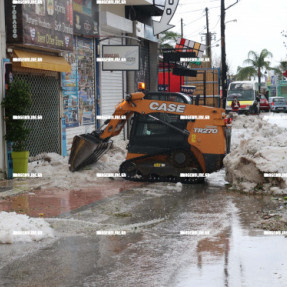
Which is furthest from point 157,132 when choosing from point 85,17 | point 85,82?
point 85,17

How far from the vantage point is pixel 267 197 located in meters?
12.6

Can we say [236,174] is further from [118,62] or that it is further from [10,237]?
[118,62]

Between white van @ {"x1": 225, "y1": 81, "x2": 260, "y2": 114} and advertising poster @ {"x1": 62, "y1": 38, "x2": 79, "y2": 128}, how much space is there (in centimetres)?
2802

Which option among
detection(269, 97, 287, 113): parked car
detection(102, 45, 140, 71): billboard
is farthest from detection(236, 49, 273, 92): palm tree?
detection(102, 45, 140, 71): billboard

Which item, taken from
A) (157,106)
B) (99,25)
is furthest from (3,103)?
(99,25)

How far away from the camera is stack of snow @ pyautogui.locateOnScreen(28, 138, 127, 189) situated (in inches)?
561

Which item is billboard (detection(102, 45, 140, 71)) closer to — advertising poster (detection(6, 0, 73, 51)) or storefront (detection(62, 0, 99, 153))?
storefront (detection(62, 0, 99, 153))

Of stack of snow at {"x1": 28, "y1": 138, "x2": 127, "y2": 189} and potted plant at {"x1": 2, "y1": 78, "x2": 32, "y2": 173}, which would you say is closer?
stack of snow at {"x1": 28, "y1": 138, "x2": 127, "y2": 189}

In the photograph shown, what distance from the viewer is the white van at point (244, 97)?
157 feet

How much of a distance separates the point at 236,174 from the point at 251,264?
6352 millimetres

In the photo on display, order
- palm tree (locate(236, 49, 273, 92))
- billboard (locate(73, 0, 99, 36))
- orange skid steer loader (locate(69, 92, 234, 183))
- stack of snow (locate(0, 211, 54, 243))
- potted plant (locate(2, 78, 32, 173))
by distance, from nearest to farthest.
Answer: stack of snow (locate(0, 211, 54, 243)) < orange skid steer loader (locate(69, 92, 234, 183)) < potted plant (locate(2, 78, 32, 173)) < billboard (locate(73, 0, 99, 36)) < palm tree (locate(236, 49, 273, 92))

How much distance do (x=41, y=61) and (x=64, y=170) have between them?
301 cm

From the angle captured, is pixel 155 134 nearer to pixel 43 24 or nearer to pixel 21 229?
pixel 43 24

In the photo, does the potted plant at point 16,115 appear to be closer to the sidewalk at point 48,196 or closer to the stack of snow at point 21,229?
the sidewalk at point 48,196
